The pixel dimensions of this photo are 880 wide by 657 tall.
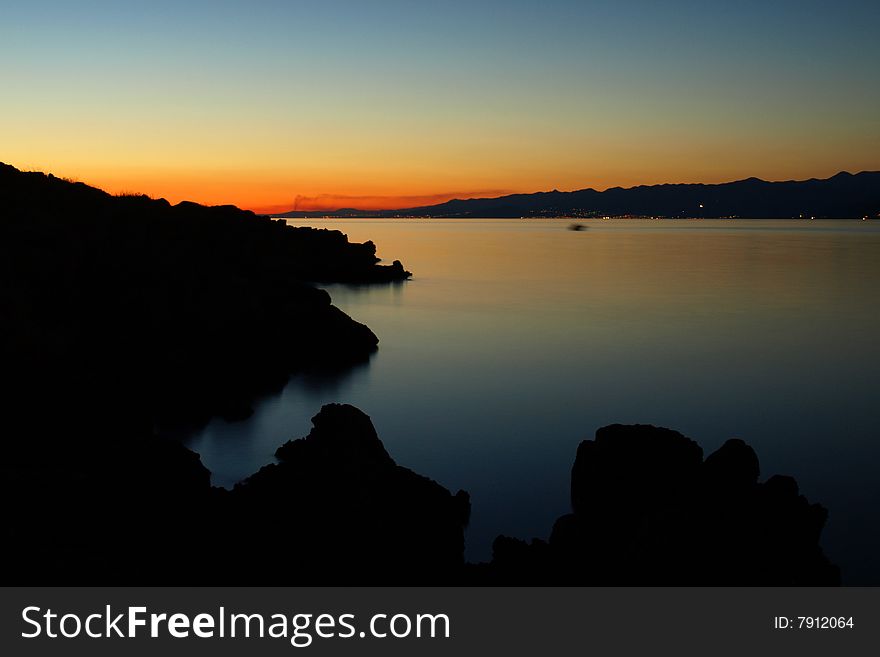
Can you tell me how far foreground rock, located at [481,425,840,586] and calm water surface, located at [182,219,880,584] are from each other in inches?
94.4

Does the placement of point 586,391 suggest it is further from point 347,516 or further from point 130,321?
point 347,516

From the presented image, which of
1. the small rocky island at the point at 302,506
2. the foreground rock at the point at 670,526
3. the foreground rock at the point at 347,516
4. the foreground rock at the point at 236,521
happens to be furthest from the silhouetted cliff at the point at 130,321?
the foreground rock at the point at 670,526

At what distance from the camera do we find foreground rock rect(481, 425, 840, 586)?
8.00 metres

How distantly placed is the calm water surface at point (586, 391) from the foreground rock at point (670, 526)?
2.40 m

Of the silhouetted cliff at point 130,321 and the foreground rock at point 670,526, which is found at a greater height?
the silhouetted cliff at point 130,321

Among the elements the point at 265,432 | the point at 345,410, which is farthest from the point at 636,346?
the point at 345,410

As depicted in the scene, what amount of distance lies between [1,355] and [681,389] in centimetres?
1912

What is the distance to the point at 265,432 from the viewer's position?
1875cm

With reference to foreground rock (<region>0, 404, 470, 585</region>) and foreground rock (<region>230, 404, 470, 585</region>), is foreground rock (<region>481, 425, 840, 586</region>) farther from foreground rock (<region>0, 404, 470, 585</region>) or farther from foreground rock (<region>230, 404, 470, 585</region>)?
foreground rock (<region>0, 404, 470, 585</region>)

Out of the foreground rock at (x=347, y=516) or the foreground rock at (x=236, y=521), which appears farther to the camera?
the foreground rock at (x=347, y=516)

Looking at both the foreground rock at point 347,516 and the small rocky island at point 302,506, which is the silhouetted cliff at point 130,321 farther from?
the foreground rock at point 347,516

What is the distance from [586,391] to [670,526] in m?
15.7

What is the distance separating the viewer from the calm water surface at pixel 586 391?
15679mm
